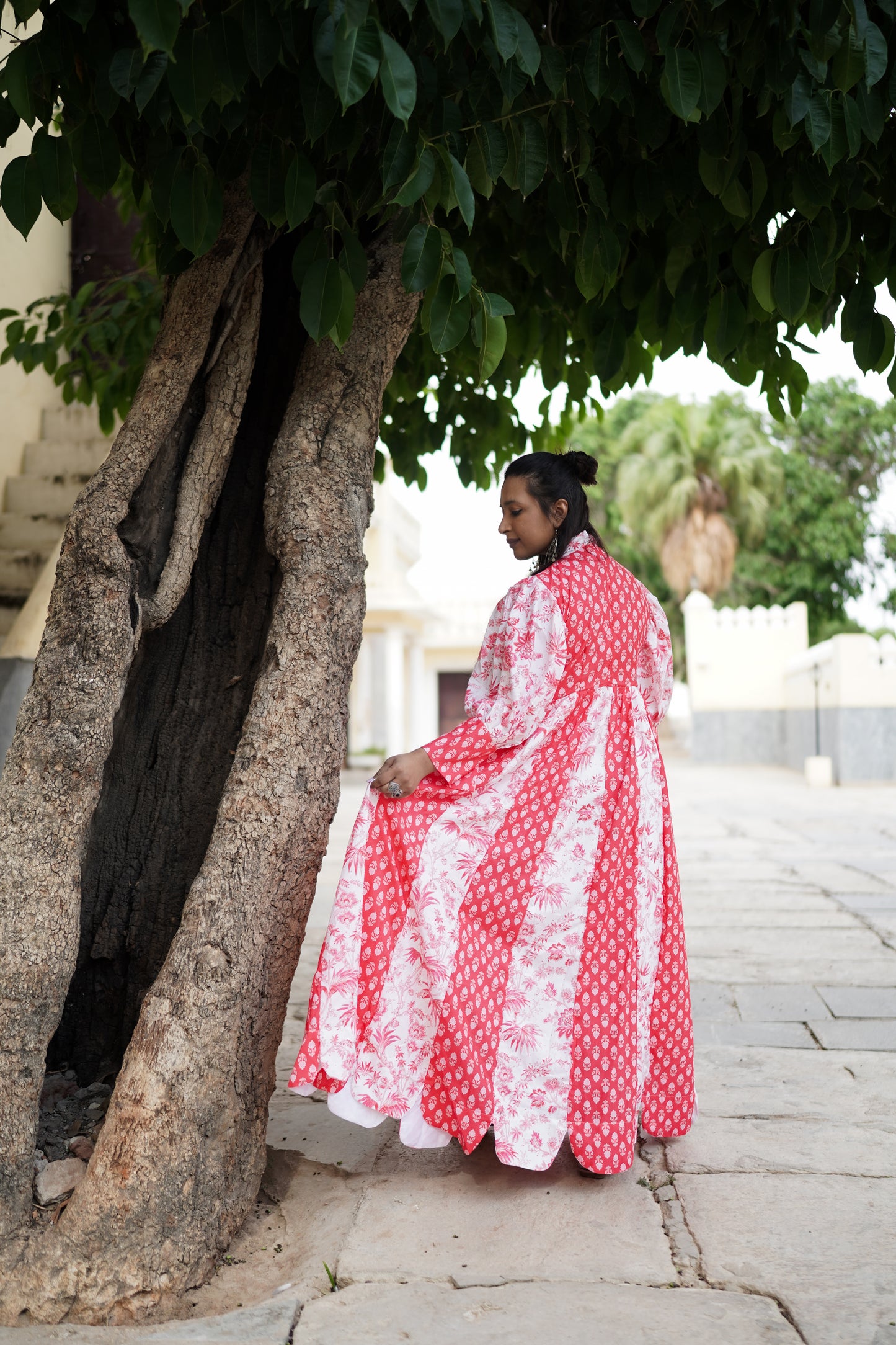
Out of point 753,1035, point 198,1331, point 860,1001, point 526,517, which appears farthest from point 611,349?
point 860,1001

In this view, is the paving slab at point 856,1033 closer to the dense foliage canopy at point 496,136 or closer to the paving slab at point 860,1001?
the paving slab at point 860,1001

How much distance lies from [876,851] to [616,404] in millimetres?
22142

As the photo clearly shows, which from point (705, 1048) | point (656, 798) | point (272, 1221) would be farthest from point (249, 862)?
point (705, 1048)

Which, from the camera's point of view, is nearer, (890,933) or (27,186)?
(27,186)

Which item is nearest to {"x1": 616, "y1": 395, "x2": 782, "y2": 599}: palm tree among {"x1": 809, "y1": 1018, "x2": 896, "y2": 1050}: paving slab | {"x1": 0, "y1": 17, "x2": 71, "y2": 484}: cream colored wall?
{"x1": 0, "y1": 17, "x2": 71, "y2": 484}: cream colored wall

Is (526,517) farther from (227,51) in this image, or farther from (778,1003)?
(778,1003)

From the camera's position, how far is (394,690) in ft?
67.6

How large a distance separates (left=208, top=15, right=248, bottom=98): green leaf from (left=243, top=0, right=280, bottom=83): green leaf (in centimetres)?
2

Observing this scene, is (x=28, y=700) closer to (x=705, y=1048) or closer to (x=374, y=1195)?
(x=374, y=1195)

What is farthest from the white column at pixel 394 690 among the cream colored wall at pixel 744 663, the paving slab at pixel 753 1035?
the paving slab at pixel 753 1035

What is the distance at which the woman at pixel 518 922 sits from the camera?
279cm

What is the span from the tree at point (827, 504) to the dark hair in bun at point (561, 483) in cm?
2416

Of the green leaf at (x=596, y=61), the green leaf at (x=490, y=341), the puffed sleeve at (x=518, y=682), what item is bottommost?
the puffed sleeve at (x=518, y=682)

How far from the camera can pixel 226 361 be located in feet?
9.82
